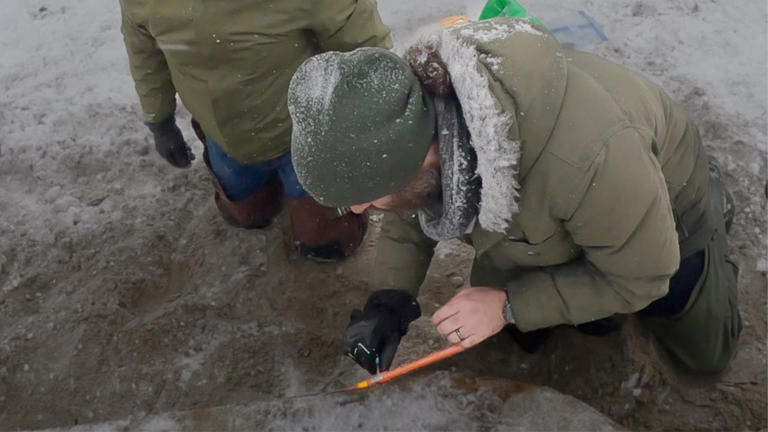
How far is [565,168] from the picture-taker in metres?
1.48

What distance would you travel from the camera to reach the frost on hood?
4.44ft

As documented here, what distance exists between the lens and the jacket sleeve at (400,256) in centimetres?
212

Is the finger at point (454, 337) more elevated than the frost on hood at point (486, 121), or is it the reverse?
the frost on hood at point (486, 121)

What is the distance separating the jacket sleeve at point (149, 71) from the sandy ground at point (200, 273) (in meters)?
0.69

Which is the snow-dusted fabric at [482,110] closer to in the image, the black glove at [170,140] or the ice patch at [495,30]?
the ice patch at [495,30]

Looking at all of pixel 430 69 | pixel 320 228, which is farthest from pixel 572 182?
pixel 320 228

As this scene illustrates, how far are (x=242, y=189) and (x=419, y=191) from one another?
1.61 metres

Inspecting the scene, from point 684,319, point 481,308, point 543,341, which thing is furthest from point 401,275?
point 684,319

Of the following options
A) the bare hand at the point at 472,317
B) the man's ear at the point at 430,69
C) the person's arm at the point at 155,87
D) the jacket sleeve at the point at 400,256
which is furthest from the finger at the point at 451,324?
the person's arm at the point at 155,87

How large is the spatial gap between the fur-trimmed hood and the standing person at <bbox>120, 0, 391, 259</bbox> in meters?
0.81

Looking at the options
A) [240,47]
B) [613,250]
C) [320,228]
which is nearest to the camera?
[613,250]

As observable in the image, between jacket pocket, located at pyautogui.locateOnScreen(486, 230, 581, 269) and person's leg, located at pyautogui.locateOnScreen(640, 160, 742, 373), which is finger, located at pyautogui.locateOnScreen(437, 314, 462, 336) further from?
person's leg, located at pyautogui.locateOnScreen(640, 160, 742, 373)

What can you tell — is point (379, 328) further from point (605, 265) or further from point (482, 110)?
point (482, 110)

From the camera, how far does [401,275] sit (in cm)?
214
